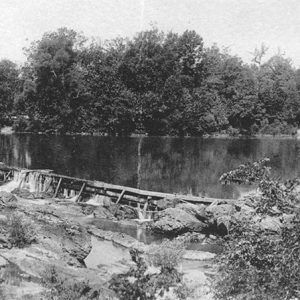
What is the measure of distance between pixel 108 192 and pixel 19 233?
14555mm

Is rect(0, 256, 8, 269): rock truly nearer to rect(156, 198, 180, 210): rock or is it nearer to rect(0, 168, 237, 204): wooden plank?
rect(156, 198, 180, 210): rock

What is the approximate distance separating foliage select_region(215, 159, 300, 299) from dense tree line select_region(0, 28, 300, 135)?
71486 millimetres

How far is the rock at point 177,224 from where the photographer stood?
20120mm

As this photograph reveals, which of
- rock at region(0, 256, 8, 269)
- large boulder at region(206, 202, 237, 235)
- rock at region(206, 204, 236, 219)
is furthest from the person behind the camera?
rock at region(206, 204, 236, 219)

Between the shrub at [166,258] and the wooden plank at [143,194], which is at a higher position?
the shrub at [166,258]

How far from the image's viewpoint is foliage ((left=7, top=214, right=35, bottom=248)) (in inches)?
496

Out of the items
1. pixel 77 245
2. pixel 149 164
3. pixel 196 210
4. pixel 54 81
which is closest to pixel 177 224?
pixel 196 210

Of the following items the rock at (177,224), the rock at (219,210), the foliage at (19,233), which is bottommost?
the rock at (177,224)

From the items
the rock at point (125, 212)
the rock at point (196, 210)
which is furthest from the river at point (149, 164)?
the rock at point (125, 212)

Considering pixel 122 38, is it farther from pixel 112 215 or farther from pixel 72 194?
pixel 112 215

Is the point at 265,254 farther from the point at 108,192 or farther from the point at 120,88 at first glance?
the point at 120,88

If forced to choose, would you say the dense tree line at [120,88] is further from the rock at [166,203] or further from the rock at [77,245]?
the rock at [77,245]

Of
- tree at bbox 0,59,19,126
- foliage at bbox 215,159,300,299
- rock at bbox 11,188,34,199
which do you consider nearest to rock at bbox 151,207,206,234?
rock at bbox 11,188,34,199

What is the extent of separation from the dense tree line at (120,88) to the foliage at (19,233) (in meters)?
65.1
